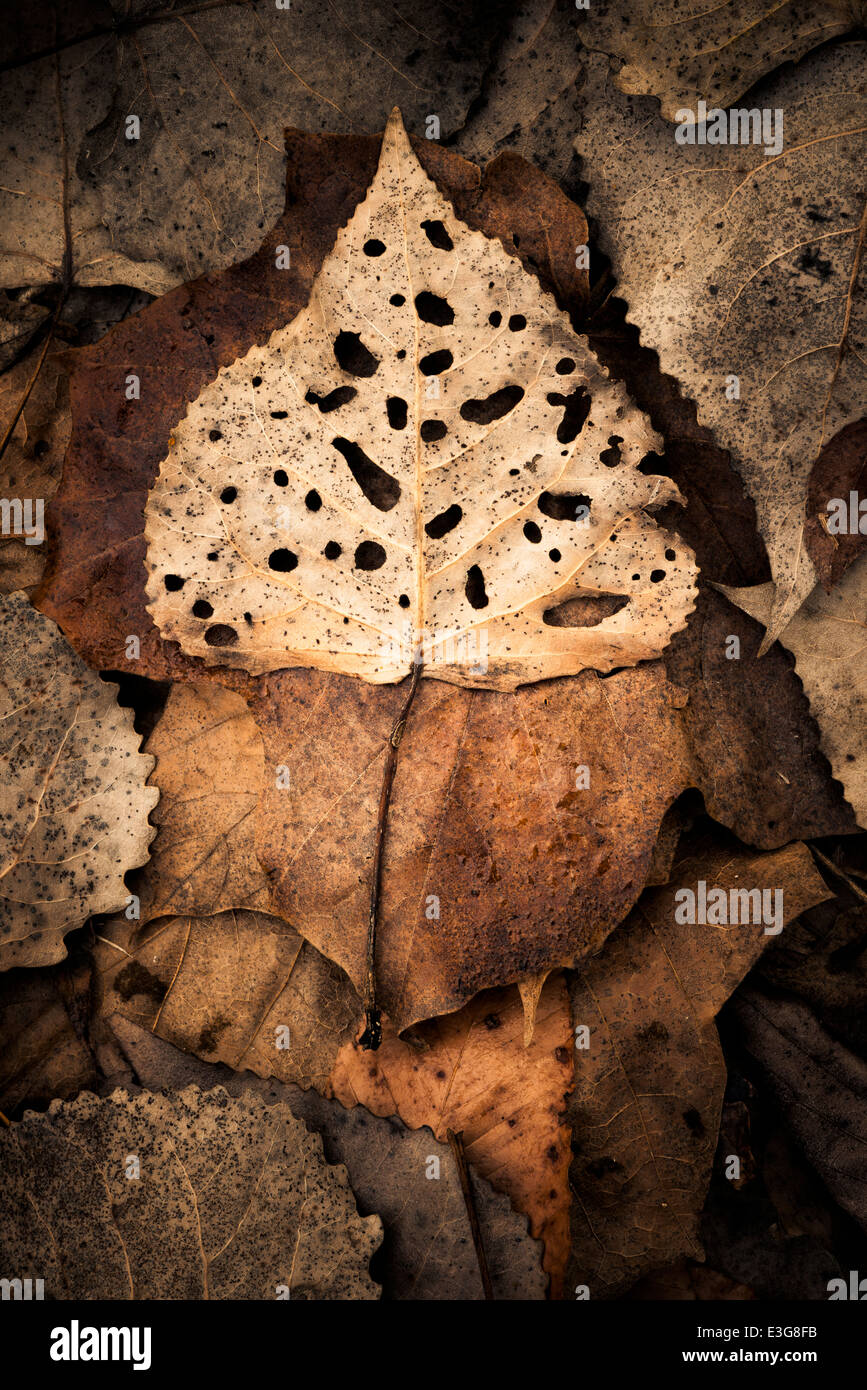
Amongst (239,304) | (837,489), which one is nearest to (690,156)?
(837,489)

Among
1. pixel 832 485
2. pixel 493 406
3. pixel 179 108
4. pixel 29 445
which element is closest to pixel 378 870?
pixel 493 406

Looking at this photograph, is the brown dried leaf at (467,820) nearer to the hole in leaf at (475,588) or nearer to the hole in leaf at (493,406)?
the hole in leaf at (475,588)

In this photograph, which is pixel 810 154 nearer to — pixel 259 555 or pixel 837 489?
pixel 837 489

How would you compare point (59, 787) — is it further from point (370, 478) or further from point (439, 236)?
point (439, 236)

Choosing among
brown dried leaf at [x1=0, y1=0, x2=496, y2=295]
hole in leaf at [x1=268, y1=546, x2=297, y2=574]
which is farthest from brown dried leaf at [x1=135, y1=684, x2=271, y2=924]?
brown dried leaf at [x1=0, y1=0, x2=496, y2=295]

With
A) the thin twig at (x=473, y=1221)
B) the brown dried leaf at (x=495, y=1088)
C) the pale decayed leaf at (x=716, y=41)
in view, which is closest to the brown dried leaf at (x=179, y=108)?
the pale decayed leaf at (x=716, y=41)
